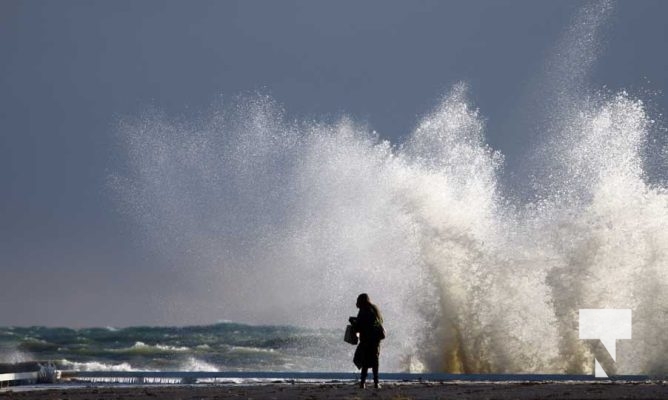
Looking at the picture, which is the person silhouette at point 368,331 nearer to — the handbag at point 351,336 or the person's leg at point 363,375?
the person's leg at point 363,375

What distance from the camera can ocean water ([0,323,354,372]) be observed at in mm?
50219

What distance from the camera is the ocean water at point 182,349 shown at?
50219mm

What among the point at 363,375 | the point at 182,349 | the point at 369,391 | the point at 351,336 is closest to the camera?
the point at 369,391

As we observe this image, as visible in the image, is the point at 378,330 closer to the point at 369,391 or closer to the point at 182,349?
the point at 369,391

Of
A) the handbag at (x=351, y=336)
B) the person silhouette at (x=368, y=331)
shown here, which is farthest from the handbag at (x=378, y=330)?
the handbag at (x=351, y=336)

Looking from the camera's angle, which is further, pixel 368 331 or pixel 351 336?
pixel 351 336

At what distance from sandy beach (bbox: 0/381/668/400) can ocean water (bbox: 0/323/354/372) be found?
24498 mm

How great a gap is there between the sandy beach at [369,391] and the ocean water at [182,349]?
24498 millimetres

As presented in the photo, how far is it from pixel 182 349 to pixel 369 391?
45191 millimetres

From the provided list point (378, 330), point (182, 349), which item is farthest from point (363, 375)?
point (182, 349)

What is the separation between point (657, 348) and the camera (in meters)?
23.4

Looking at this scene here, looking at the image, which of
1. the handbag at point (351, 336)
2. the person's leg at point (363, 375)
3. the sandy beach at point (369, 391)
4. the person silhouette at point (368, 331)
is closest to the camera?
the sandy beach at point (369, 391)

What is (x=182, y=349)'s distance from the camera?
59719 millimetres

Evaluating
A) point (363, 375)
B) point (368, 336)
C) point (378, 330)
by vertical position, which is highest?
point (378, 330)
